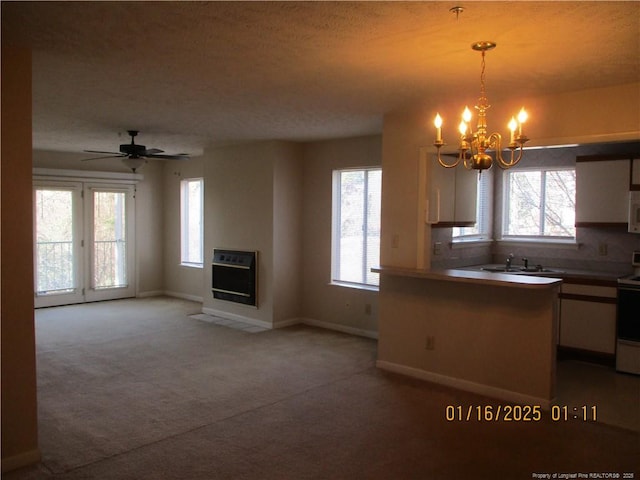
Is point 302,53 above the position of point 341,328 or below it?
above

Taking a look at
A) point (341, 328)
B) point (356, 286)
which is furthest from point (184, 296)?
point (356, 286)

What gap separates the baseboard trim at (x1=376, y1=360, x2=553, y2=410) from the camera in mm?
4045

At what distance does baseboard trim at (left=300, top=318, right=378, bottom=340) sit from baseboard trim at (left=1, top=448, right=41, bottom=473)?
3.84 metres

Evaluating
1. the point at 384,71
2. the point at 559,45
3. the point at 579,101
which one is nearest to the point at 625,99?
the point at 579,101

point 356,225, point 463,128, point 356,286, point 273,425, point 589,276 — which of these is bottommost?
point 273,425

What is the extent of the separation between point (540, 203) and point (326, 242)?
103 inches

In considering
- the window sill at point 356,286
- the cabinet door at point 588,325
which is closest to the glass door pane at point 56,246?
the window sill at point 356,286

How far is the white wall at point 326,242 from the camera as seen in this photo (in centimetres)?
629

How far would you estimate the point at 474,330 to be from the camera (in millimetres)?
4406

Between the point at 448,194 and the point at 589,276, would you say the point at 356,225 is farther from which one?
the point at 589,276

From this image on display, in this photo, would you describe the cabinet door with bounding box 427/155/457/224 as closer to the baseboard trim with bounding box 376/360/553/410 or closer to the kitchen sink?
the kitchen sink

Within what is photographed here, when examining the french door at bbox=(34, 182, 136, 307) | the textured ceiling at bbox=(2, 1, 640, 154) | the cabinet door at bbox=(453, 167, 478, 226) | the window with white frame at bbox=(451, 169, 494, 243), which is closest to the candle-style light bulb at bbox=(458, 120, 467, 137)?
the textured ceiling at bbox=(2, 1, 640, 154)

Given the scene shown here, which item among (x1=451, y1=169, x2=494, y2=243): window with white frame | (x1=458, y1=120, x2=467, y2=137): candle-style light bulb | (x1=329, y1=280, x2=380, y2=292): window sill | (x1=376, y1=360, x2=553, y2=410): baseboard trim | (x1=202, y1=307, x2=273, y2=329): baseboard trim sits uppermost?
(x1=458, y1=120, x2=467, y2=137): candle-style light bulb

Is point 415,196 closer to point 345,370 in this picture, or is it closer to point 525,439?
point 345,370
